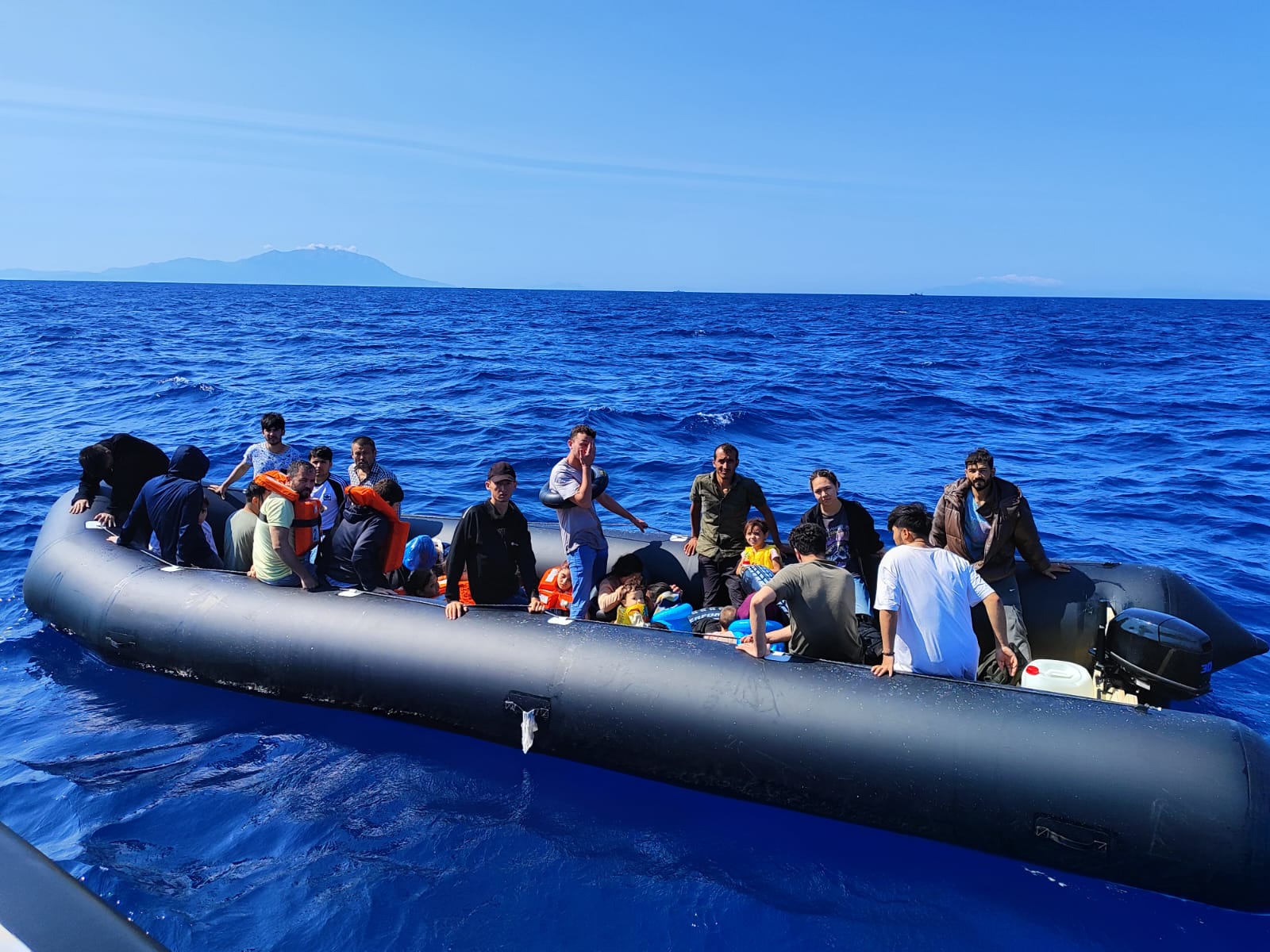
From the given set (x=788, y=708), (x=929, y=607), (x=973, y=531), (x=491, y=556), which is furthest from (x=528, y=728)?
(x=973, y=531)

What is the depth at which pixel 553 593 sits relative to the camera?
6613 millimetres

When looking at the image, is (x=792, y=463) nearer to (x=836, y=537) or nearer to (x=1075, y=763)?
(x=836, y=537)

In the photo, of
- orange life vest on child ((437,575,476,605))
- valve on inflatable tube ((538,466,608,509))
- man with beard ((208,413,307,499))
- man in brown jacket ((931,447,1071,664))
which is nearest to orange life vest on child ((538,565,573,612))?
orange life vest on child ((437,575,476,605))

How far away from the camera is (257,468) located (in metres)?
7.22

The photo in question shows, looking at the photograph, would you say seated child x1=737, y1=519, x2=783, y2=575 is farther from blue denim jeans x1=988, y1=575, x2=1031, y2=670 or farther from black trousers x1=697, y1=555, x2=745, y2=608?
blue denim jeans x1=988, y1=575, x2=1031, y2=670

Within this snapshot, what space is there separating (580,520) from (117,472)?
415 cm

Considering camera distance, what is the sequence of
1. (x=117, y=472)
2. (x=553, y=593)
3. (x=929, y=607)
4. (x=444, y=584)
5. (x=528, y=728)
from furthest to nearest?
(x=117, y=472) → (x=553, y=593) → (x=444, y=584) → (x=528, y=728) → (x=929, y=607)

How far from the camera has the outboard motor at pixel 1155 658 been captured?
444cm

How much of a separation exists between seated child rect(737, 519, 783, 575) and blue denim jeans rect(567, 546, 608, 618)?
0.98m

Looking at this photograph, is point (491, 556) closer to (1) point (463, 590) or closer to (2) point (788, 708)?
(1) point (463, 590)

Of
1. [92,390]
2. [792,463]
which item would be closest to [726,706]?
[792,463]

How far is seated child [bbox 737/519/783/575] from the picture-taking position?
5.94 metres

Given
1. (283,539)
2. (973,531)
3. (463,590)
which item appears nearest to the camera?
(973,531)

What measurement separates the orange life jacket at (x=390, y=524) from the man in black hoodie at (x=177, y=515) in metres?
1.40
